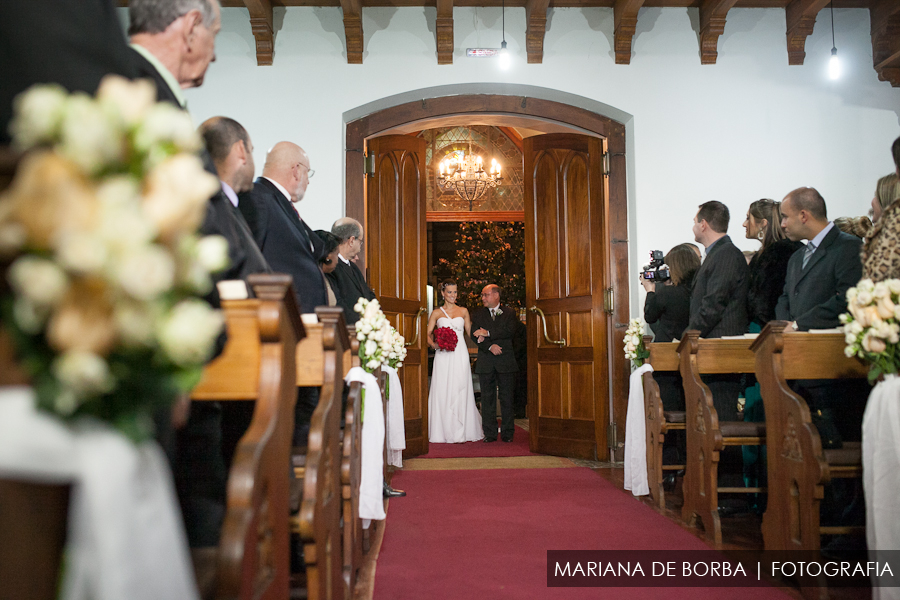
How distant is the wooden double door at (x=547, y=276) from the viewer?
20.4 ft

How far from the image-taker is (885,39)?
6.11 metres

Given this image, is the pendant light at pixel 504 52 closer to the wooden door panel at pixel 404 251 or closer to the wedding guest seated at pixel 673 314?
the wooden door panel at pixel 404 251

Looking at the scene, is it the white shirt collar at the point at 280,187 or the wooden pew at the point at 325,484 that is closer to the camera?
the wooden pew at the point at 325,484

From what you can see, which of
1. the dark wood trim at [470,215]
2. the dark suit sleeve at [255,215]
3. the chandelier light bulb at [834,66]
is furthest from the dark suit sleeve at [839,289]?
the dark wood trim at [470,215]

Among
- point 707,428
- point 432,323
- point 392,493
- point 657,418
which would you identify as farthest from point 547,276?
point 707,428

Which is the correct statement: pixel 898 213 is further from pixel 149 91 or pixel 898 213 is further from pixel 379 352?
pixel 149 91

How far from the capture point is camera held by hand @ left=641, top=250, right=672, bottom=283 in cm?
500

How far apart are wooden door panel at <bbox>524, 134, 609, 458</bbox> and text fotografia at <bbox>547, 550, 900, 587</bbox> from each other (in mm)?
2862

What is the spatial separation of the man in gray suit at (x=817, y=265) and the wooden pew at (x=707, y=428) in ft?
1.34

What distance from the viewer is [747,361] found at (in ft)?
12.8

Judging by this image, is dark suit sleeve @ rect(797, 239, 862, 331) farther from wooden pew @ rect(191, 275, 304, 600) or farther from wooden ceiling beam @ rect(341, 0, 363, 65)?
wooden ceiling beam @ rect(341, 0, 363, 65)

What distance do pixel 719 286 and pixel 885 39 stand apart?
3762mm

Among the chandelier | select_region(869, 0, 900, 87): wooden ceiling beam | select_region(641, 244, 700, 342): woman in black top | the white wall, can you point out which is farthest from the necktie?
the chandelier

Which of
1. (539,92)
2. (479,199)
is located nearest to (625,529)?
(539,92)
